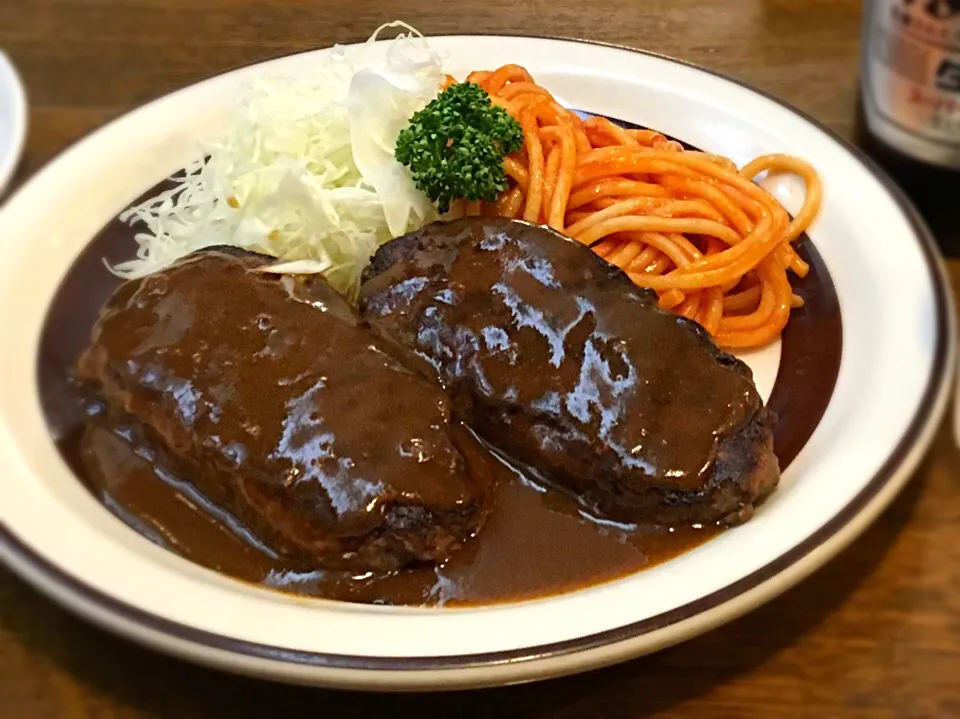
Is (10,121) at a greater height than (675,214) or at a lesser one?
greater

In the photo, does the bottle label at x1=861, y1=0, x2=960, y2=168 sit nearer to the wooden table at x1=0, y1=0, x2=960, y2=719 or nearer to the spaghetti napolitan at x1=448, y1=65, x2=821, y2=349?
the spaghetti napolitan at x1=448, y1=65, x2=821, y2=349

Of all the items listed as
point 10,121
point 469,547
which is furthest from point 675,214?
point 10,121

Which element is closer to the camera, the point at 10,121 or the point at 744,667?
the point at 744,667

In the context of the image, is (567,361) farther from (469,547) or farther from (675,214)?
(675,214)

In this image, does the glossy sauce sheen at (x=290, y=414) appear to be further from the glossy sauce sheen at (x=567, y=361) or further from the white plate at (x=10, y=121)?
the white plate at (x=10, y=121)

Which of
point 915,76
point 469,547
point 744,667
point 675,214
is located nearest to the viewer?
point 744,667

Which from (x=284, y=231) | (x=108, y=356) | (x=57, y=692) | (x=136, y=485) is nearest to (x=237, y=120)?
(x=284, y=231)

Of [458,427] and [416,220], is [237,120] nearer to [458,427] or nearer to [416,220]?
[416,220]

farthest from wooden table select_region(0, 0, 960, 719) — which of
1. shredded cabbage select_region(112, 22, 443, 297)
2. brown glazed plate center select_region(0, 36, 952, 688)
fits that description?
shredded cabbage select_region(112, 22, 443, 297)
